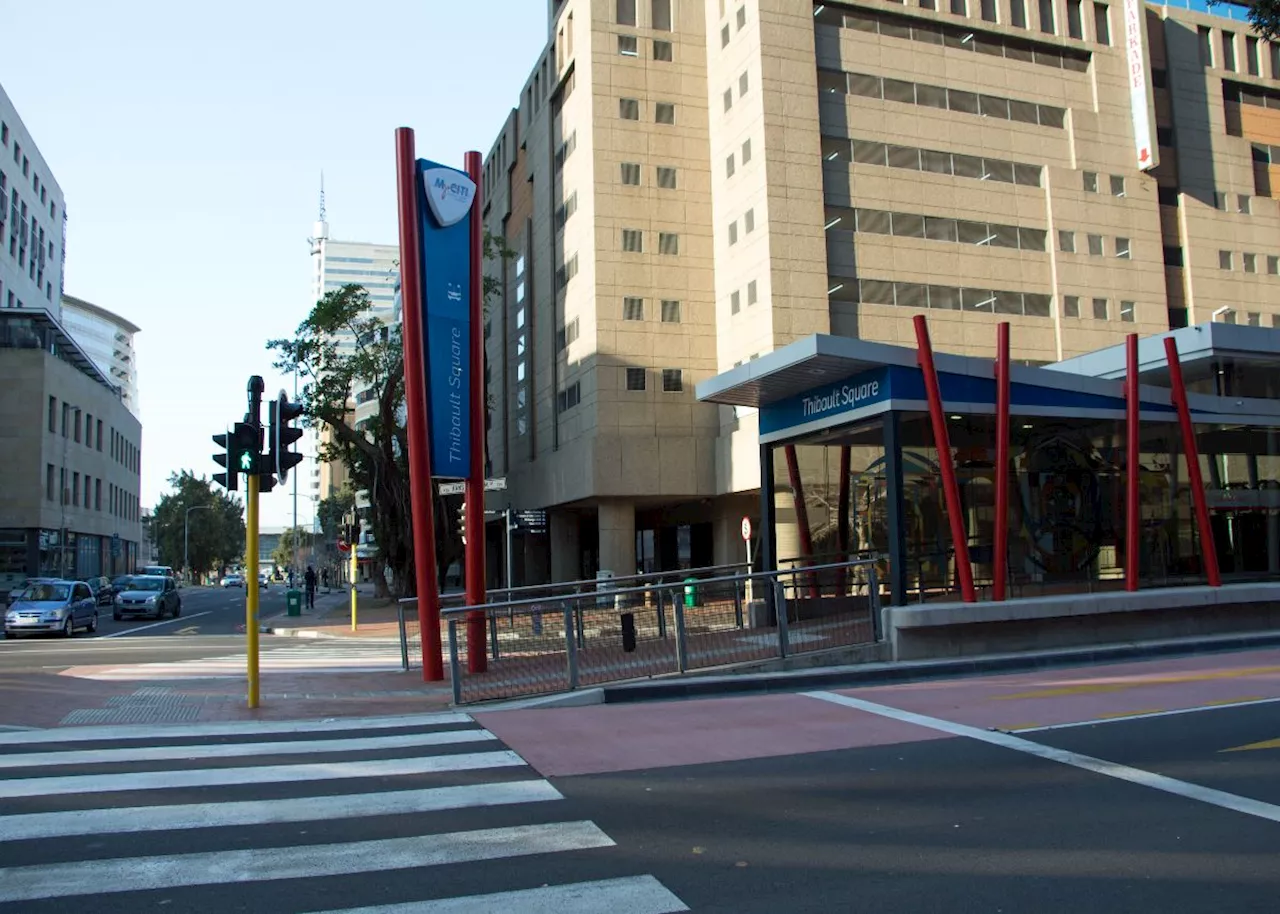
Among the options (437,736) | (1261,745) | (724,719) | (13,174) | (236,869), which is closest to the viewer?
(236,869)

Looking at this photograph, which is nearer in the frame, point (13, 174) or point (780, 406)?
point (780, 406)

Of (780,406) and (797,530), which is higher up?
(780,406)

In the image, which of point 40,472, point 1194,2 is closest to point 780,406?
point 1194,2

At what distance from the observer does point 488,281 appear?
46.3 meters

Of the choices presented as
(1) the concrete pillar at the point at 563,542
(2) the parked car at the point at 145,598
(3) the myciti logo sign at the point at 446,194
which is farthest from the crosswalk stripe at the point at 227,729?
(1) the concrete pillar at the point at 563,542

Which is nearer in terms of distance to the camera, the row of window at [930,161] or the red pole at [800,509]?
the red pole at [800,509]

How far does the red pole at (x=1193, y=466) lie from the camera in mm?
16812

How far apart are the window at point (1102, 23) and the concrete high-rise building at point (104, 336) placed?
143588 mm

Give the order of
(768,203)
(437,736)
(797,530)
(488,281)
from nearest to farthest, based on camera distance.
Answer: (437,736)
(797,530)
(768,203)
(488,281)

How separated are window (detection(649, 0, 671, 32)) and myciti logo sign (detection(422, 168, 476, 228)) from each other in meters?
30.2

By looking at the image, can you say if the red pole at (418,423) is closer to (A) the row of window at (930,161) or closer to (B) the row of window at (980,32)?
(A) the row of window at (930,161)

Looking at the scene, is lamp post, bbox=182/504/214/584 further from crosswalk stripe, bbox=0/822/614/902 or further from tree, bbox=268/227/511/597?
crosswalk stripe, bbox=0/822/614/902

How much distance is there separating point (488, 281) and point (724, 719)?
125 feet

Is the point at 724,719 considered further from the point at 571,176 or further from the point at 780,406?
the point at 571,176
